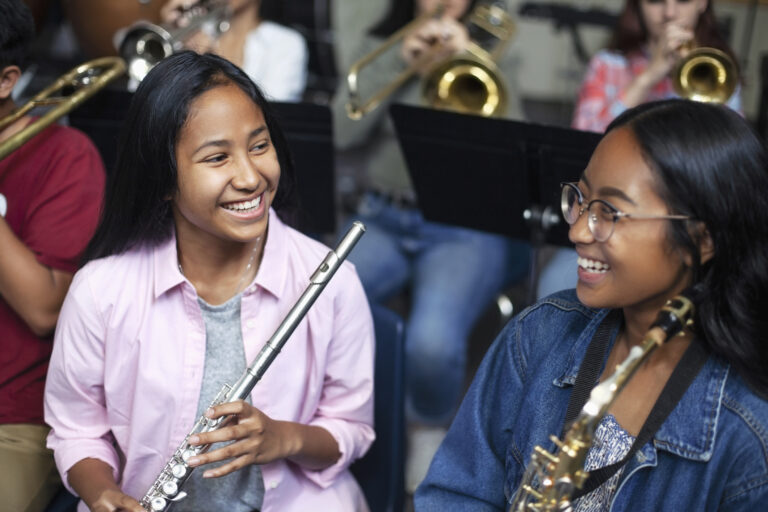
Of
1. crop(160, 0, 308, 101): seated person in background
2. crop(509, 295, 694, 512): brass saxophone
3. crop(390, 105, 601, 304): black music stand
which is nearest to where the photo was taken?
crop(509, 295, 694, 512): brass saxophone

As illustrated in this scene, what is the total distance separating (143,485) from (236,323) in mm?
307

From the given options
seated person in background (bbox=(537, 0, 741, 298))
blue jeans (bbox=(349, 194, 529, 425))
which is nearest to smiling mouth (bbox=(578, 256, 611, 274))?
seated person in background (bbox=(537, 0, 741, 298))

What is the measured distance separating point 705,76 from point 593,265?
127 cm

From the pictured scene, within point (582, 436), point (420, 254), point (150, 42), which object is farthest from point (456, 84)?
point (582, 436)

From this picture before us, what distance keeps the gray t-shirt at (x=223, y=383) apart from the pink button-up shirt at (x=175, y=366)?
0.08 ft

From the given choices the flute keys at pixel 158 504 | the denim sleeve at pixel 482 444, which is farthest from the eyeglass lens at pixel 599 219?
the flute keys at pixel 158 504

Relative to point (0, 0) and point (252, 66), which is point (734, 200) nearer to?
point (0, 0)

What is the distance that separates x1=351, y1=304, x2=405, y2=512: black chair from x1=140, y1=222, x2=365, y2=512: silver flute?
340mm

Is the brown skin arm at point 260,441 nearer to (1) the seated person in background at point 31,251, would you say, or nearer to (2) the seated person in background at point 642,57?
(1) the seated person in background at point 31,251

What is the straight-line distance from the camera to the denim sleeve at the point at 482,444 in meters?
1.33

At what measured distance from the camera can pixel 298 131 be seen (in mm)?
2066

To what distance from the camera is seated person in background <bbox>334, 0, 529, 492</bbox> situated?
91.4 inches

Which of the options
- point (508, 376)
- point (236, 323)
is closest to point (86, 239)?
point (236, 323)

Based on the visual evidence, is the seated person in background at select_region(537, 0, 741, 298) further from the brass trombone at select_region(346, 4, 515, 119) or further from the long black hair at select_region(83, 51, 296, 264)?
the long black hair at select_region(83, 51, 296, 264)
